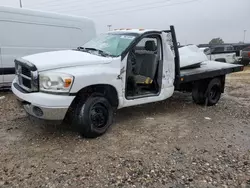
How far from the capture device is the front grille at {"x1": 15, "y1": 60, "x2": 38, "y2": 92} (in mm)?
4043

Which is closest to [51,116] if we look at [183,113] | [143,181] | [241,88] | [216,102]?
[143,181]

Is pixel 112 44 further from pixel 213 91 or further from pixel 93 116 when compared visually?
pixel 213 91

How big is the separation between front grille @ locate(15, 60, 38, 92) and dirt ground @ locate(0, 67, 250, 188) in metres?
0.84

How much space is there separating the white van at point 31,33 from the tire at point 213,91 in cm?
478

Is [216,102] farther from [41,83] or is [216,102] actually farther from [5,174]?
[5,174]

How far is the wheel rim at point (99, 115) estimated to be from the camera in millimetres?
4414

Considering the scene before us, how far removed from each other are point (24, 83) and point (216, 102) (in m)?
4.81

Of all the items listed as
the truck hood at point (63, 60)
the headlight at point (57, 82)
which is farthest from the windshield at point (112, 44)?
the headlight at point (57, 82)

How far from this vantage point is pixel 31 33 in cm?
819

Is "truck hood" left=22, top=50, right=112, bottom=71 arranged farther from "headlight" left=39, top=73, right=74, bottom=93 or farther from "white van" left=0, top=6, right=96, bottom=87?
"white van" left=0, top=6, right=96, bottom=87

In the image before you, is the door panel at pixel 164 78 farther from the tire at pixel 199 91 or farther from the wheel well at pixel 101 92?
the tire at pixel 199 91

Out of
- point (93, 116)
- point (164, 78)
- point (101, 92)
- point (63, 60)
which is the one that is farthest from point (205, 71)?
point (63, 60)

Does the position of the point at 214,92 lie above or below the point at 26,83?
below

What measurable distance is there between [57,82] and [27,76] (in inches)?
25.1
